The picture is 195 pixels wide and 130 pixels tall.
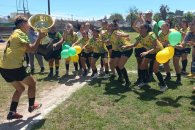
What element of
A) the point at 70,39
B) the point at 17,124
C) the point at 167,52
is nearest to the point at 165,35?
the point at 167,52

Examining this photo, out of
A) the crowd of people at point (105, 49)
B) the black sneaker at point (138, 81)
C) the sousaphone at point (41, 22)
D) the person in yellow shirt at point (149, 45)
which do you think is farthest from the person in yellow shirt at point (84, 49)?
the sousaphone at point (41, 22)

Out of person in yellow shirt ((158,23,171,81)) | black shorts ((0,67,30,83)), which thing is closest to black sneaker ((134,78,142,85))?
person in yellow shirt ((158,23,171,81))

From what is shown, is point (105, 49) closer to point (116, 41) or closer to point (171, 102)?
point (116, 41)

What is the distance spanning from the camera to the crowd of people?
6429 mm

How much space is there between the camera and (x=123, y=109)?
24.1 ft

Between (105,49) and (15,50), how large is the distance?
5.15 m

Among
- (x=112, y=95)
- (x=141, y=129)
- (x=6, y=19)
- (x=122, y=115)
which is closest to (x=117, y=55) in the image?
(x=112, y=95)

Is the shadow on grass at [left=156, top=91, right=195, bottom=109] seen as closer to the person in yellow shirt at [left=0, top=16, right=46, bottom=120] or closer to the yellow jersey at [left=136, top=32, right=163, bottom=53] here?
the yellow jersey at [left=136, top=32, right=163, bottom=53]

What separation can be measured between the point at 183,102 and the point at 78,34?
5.57 meters

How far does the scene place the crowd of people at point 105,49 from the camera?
253 inches

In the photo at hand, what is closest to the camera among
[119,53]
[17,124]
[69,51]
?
[17,124]

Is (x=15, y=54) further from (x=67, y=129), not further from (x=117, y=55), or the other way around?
(x=117, y=55)

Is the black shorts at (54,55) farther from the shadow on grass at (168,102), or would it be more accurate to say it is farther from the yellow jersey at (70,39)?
the shadow on grass at (168,102)

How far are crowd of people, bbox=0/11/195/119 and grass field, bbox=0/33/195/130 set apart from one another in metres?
0.51
